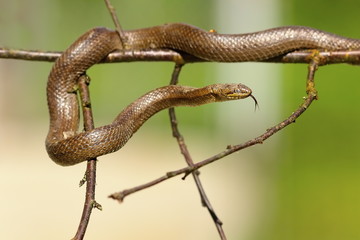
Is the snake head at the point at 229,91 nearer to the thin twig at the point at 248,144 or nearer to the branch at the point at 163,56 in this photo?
the thin twig at the point at 248,144

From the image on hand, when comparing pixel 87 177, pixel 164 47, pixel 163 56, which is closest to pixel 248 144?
pixel 87 177

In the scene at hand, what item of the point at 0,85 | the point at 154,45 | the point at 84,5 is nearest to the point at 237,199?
the point at 154,45

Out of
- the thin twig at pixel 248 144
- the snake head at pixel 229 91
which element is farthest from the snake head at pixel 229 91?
the thin twig at pixel 248 144

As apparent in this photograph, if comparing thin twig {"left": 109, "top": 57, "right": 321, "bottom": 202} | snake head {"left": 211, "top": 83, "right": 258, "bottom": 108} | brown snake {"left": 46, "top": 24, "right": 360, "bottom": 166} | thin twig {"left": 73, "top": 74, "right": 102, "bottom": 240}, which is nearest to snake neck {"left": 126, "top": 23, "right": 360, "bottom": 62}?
brown snake {"left": 46, "top": 24, "right": 360, "bottom": 166}

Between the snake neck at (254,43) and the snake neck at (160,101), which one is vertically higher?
the snake neck at (254,43)

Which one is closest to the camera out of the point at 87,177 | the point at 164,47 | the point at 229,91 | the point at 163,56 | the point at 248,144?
the point at 248,144

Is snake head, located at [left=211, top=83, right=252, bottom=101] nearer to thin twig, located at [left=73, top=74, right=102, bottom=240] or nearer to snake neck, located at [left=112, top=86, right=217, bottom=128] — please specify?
snake neck, located at [left=112, top=86, right=217, bottom=128]

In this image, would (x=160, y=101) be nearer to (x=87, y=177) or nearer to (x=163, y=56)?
(x=163, y=56)

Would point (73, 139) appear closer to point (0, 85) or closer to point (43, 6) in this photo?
point (0, 85)

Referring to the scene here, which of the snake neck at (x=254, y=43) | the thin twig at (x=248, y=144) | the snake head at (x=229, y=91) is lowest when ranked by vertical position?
the thin twig at (x=248, y=144)
